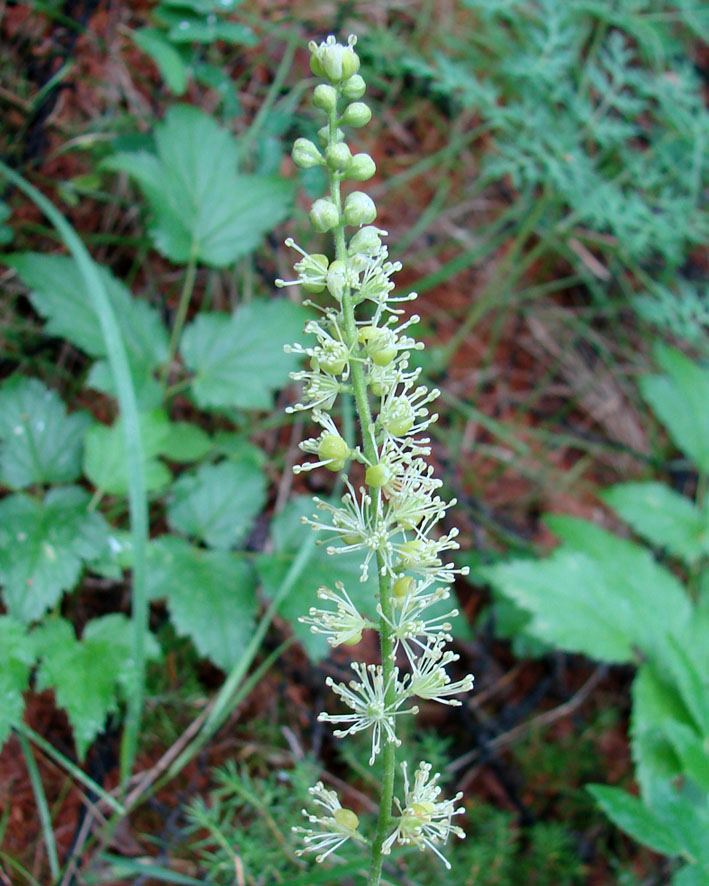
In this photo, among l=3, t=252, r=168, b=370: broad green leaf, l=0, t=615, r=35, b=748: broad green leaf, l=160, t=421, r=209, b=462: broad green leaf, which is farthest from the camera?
l=160, t=421, r=209, b=462: broad green leaf

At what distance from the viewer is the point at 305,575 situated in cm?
274

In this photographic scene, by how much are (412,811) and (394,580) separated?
461 mm

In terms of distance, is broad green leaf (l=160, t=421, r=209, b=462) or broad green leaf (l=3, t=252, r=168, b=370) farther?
broad green leaf (l=160, t=421, r=209, b=462)

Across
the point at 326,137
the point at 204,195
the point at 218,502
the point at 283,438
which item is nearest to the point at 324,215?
A: the point at 326,137

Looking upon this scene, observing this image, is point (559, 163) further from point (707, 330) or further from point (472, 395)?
point (707, 330)

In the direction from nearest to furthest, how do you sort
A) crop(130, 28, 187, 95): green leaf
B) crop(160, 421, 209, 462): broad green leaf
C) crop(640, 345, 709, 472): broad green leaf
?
crop(160, 421, 209, 462): broad green leaf, crop(130, 28, 187, 95): green leaf, crop(640, 345, 709, 472): broad green leaf

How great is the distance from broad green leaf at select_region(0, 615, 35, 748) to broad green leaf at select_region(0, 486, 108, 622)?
5 cm

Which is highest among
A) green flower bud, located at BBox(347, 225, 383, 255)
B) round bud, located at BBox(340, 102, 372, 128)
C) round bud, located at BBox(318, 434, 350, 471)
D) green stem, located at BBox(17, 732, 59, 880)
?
round bud, located at BBox(340, 102, 372, 128)

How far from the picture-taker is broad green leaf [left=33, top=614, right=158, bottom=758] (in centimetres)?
220

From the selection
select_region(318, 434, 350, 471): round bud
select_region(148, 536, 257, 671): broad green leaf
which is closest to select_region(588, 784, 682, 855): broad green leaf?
select_region(148, 536, 257, 671): broad green leaf

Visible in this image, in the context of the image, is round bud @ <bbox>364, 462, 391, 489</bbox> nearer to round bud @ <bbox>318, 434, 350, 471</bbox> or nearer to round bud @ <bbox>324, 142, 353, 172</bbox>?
round bud @ <bbox>318, 434, 350, 471</bbox>

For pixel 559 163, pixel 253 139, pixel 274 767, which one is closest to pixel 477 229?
pixel 559 163

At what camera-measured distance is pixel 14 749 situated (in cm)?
252

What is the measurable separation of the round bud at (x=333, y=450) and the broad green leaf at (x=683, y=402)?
2.81 meters
